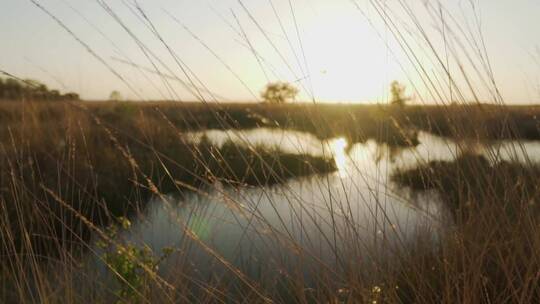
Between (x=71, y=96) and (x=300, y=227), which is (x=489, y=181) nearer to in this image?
(x=300, y=227)

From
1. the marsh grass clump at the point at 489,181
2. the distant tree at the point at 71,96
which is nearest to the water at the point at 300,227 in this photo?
the marsh grass clump at the point at 489,181

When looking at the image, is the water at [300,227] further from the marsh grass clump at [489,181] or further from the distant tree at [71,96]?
the distant tree at [71,96]

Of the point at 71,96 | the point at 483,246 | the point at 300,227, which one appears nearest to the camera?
the point at 483,246

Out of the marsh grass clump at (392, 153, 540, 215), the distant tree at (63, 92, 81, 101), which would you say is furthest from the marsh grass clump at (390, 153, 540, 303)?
the distant tree at (63, 92, 81, 101)

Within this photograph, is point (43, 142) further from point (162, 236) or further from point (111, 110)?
point (111, 110)

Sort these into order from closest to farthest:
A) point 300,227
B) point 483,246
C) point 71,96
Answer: point 483,246, point 71,96, point 300,227

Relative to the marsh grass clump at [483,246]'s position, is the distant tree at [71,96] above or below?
above

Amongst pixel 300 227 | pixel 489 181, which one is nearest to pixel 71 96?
pixel 300 227

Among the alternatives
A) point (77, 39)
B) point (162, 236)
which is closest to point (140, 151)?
point (162, 236)

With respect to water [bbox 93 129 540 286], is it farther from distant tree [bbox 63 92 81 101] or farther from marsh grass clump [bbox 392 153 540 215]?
distant tree [bbox 63 92 81 101]

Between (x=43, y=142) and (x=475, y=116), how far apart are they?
5598mm

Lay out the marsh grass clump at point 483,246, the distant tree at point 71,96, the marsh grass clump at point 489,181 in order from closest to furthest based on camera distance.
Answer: the marsh grass clump at point 483,246 < the marsh grass clump at point 489,181 < the distant tree at point 71,96

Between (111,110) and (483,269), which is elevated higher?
(111,110)

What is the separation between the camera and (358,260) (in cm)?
182
